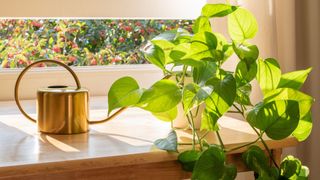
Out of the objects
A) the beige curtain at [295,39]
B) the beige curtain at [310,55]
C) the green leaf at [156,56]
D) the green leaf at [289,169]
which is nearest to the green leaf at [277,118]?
the green leaf at [289,169]

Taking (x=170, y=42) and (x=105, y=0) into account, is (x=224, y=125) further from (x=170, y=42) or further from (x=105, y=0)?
(x=105, y=0)

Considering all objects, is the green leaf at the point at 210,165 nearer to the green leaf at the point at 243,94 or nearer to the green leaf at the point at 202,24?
the green leaf at the point at 243,94

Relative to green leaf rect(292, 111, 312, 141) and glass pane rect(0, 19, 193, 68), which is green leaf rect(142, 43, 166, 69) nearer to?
green leaf rect(292, 111, 312, 141)

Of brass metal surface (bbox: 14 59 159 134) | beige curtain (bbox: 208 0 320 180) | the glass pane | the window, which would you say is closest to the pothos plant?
brass metal surface (bbox: 14 59 159 134)

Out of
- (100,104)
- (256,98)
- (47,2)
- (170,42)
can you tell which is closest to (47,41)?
(47,2)

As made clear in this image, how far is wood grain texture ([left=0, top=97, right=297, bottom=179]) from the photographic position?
0.98 m

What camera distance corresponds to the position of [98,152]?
1.05 meters

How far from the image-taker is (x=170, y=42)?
Result: 1.11 m

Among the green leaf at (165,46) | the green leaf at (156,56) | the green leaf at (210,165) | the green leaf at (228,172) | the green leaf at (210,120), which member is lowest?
the green leaf at (228,172)

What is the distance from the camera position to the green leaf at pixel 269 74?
1.08m

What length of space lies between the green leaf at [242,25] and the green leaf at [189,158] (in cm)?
25

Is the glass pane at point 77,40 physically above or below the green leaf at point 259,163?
Result: above

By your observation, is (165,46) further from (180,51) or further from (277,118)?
(277,118)

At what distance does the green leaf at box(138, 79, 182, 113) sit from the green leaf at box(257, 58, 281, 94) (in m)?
0.18
